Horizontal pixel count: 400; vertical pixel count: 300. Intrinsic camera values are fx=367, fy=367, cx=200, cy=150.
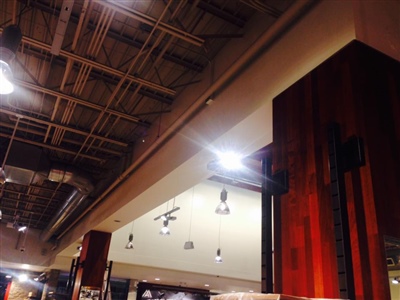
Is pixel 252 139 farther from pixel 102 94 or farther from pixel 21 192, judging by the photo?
pixel 21 192

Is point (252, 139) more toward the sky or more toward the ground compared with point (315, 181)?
more toward the sky

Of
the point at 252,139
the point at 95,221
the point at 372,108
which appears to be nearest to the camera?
the point at 372,108

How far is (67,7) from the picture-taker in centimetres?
310

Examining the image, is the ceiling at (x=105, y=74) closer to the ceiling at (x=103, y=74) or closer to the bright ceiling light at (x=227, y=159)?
the ceiling at (x=103, y=74)

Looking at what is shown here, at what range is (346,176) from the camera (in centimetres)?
205

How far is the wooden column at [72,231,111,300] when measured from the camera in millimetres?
7543

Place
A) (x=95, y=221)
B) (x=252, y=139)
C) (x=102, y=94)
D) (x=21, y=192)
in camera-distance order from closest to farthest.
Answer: (x=252, y=139)
(x=102, y=94)
(x=95, y=221)
(x=21, y=192)

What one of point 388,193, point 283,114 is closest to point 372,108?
point 388,193

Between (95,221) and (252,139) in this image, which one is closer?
(252,139)

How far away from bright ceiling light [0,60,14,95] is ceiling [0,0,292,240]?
802 mm

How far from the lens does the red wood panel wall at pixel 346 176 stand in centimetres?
192

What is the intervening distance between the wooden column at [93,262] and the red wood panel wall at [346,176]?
610 cm

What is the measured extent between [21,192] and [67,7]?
24.5 feet

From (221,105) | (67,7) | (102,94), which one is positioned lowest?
(221,105)
